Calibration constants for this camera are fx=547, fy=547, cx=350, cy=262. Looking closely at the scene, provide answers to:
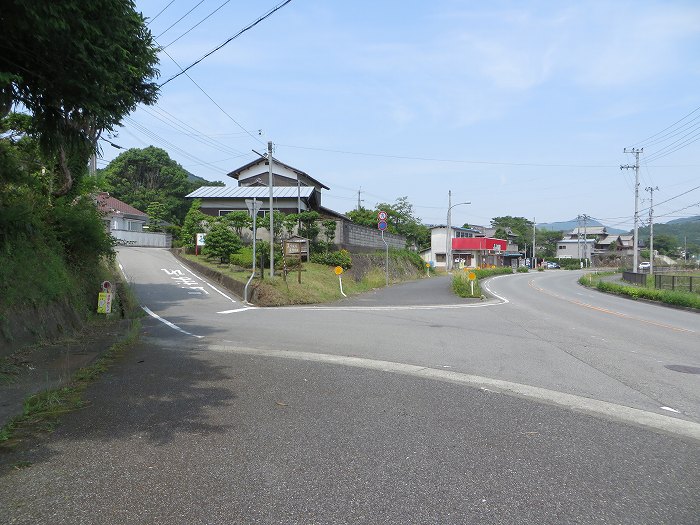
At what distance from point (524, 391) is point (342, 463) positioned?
12.1 ft

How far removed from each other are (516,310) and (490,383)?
47.4 feet

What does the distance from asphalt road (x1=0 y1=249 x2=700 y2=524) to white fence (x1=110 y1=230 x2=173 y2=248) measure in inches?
1592

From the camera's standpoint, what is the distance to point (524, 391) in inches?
289

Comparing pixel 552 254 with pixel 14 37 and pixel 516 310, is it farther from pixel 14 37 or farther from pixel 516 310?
pixel 14 37

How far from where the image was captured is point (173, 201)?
210 feet

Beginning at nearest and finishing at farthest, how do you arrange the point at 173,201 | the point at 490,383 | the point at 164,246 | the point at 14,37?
the point at 14,37 → the point at 490,383 → the point at 164,246 → the point at 173,201

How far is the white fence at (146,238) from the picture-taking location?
158ft

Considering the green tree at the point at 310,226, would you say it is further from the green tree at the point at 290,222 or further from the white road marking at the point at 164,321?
the white road marking at the point at 164,321

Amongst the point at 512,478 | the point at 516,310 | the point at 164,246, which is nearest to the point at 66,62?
the point at 512,478

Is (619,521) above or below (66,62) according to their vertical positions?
below

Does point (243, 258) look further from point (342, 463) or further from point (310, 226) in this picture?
point (342, 463)

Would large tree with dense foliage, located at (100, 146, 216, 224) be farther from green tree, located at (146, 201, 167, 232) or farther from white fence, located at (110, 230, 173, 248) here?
white fence, located at (110, 230, 173, 248)

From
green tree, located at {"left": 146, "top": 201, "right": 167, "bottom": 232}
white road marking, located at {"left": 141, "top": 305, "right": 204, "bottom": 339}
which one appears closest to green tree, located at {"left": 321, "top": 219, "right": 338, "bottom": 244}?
white road marking, located at {"left": 141, "top": 305, "right": 204, "bottom": 339}

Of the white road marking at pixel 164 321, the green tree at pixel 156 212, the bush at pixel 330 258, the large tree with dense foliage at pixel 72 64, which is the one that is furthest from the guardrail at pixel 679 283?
the green tree at pixel 156 212
